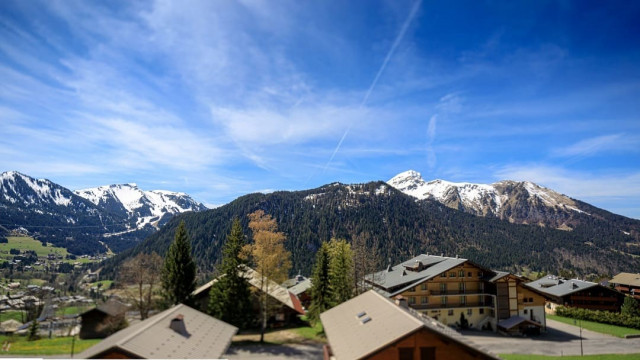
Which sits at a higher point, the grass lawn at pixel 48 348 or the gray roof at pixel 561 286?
the gray roof at pixel 561 286

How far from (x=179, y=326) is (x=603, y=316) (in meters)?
80.2

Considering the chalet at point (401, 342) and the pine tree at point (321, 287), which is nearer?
the chalet at point (401, 342)

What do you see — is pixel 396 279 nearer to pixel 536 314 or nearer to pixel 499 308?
pixel 499 308

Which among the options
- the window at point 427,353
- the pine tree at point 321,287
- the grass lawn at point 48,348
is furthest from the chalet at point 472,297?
the grass lawn at point 48,348

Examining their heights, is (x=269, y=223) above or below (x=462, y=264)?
above

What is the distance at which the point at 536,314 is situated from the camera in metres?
57.9

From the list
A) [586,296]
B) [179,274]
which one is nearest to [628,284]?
[586,296]

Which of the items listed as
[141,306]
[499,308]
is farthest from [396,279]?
[141,306]

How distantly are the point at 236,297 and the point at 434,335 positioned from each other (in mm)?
27833

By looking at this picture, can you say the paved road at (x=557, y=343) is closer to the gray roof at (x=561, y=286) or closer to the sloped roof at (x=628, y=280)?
the gray roof at (x=561, y=286)

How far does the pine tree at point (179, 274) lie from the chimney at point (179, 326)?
20114 millimetres

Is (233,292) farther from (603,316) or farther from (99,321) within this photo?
(603,316)

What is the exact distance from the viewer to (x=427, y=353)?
75.0 feet

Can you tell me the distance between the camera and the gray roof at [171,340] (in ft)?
67.0
